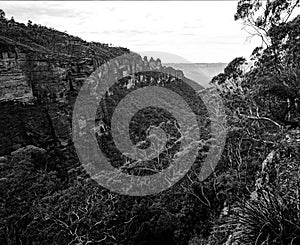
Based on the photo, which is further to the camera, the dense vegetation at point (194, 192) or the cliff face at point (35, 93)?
the cliff face at point (35, 93)

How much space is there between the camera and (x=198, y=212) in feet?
30.1

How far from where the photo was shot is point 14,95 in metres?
23.5

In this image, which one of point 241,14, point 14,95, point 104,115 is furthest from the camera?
point 104,115

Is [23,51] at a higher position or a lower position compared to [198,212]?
higher

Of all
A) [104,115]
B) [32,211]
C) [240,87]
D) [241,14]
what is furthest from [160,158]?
[104,115]

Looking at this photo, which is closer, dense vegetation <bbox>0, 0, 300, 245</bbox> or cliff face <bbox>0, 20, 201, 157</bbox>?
dense vegetation <bbox>0, 0, 300, 245</bbox>

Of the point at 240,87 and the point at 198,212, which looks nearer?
the point at 198,212

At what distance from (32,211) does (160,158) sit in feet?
16.8

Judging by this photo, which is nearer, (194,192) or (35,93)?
(194,192)

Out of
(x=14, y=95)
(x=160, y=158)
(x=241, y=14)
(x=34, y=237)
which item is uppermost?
(x=241, y=14)

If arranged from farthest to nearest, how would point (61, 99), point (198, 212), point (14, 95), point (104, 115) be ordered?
point (104, 115), point (61, 99), point (14, 95), point (198, 212)

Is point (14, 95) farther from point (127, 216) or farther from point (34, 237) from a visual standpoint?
point (127, 216)

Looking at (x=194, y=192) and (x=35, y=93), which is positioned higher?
(x=35, y=93)

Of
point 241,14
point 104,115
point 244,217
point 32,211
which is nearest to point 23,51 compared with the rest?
point 104,115
